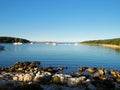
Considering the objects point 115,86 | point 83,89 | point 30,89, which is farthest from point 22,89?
point 115,86

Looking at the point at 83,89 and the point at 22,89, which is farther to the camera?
the point at 83,89

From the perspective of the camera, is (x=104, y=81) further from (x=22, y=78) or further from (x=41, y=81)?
(x=22, y=78)

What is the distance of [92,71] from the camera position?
60.0 metres

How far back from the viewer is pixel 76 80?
124 feet

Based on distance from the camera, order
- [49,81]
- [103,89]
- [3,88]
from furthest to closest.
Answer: [49,81] < [103,89] < [3,88]

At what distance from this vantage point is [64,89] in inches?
1254

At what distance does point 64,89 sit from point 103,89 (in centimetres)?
691

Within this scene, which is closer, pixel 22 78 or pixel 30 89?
pixel 30 89

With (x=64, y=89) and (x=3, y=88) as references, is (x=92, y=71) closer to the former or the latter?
(x=64, y=89)

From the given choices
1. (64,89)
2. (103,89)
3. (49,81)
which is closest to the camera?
(64,89)

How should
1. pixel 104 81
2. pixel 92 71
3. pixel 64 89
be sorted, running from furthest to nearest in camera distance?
1. pixel 92 71
2. pixel 104 81
3. pixel 64 89

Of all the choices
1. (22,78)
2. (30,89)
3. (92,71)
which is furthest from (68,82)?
(92,71)

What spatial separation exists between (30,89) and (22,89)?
0.85 metres

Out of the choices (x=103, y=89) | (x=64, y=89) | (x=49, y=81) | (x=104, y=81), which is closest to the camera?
→ (x=64, y=89)
